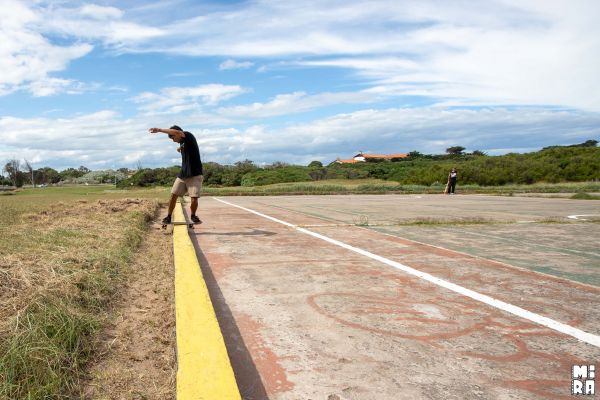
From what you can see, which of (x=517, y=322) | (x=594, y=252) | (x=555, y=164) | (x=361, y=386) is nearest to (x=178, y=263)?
(x=361, y=386)

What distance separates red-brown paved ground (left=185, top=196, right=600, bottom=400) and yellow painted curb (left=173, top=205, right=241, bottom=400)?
0.15 m

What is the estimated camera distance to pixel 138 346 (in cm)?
283

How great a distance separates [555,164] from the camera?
174ft

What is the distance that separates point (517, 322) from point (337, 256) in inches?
103

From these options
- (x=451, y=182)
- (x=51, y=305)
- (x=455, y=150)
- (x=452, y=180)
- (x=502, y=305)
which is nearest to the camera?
(x=51, y=305)

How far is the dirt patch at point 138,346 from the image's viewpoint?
2.28 meters

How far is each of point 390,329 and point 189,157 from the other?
5.70 meters

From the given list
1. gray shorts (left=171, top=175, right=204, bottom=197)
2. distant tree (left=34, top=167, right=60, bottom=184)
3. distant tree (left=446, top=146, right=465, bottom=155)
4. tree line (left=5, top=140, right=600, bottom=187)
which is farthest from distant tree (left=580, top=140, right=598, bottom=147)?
distant tree (left=34, top=167, right=60, bottom=184)

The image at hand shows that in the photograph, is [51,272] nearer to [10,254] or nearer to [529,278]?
[10,254]

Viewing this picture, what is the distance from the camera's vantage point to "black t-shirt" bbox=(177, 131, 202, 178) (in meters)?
7.98

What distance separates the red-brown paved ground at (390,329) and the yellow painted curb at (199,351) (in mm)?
150

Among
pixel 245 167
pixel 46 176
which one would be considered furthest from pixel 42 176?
pixel 245 167
